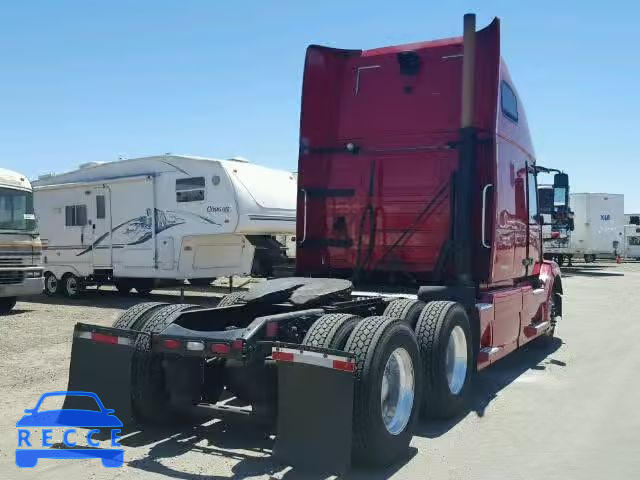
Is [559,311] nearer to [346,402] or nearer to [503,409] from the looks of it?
[503,409]

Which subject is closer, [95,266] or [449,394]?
[449,394]

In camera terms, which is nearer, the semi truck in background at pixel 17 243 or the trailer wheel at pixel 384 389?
the trailer wheel at pixel 384 389

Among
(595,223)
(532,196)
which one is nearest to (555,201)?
(532,196)

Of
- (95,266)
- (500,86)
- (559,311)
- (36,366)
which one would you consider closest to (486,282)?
(500,86)

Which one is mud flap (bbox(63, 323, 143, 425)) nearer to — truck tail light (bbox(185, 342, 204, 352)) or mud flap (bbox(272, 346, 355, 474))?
truck tail light (bbox(185, 342, 204, 352))

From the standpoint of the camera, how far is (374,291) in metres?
7.16

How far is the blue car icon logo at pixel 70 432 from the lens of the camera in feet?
16.0

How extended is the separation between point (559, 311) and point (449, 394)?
17.0ft

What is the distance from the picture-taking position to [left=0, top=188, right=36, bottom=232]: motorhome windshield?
1291 centimetres

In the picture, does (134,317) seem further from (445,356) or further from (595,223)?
(595,223)

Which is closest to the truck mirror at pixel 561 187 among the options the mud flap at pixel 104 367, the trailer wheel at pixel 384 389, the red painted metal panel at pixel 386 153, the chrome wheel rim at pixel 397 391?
the red painted metal panel at pixel 386 153

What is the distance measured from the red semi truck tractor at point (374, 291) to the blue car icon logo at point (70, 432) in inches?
8.3

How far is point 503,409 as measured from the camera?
6328mm

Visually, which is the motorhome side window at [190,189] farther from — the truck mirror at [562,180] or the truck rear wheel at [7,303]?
the truck mirror at [562,180]
